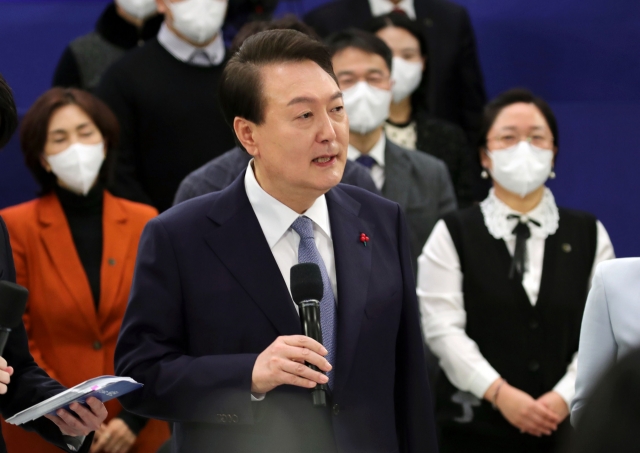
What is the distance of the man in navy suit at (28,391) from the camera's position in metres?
2.54

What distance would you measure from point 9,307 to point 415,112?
11.1 feet

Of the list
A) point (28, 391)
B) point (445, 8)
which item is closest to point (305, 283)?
point (28, 391)

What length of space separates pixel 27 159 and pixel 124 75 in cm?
71

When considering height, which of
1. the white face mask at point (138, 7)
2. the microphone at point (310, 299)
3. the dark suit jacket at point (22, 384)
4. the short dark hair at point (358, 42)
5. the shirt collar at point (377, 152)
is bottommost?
the dark suit jacket at point (22, 384)

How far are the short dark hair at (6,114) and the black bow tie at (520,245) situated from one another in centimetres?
218

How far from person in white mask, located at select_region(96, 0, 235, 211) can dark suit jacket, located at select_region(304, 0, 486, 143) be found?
3.65 ft

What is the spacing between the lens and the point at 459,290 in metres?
4.08

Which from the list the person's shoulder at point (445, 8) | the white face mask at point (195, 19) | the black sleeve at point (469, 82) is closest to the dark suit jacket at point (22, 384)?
the white face mask at point (195, 19)

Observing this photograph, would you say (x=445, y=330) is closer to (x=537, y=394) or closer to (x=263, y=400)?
(x=537, y=394)

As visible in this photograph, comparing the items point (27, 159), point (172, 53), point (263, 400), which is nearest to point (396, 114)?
point (172, 53)

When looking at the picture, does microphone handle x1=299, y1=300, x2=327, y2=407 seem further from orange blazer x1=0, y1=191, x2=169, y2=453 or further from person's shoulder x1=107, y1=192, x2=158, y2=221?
person's shoulder x1=107, y1=192, x2=158, y2=221

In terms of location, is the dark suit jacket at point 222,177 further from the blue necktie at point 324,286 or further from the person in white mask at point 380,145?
the blue necktie at point 324,286

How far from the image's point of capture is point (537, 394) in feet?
13.0

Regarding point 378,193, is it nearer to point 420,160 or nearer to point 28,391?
point 420,160
